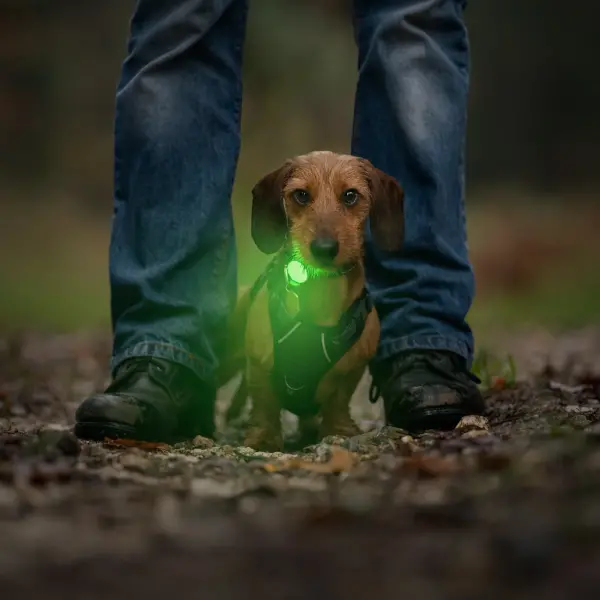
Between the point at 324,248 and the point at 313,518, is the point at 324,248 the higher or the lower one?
the higher one

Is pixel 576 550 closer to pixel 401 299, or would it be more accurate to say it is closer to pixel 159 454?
pixel 159 454

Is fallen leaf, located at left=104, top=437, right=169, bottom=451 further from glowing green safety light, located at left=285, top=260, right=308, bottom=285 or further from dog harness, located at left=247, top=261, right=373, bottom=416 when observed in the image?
glowing green safety light, located at left=285, top=260, right=308, bottom=285

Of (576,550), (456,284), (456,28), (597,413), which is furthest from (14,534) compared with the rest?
(456,28)

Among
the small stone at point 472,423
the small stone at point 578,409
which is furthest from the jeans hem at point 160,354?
the small stone at point 578,409

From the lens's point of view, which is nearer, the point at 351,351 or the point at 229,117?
the point at 351,351

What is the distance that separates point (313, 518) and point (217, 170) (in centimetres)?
167

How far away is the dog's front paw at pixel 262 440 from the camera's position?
271 cm

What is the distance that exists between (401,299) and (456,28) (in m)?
0.88

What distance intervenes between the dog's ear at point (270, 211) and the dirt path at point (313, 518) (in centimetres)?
65

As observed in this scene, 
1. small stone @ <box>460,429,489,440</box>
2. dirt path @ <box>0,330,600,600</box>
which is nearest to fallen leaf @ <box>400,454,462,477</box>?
dirt path @ <box>0,330,600,600</box>

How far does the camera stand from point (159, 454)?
2258 mm

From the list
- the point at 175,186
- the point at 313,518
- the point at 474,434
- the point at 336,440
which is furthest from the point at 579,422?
the point at 175,186

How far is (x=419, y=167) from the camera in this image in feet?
9.55

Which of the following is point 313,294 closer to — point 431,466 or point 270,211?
point 270,211
